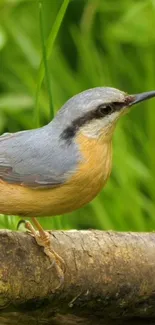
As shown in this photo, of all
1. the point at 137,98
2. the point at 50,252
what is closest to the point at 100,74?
the point at 137,98

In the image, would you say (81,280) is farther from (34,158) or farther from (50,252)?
(34,158)

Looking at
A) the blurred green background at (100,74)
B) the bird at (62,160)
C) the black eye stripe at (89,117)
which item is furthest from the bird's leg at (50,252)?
the blurred green background at (100,74)

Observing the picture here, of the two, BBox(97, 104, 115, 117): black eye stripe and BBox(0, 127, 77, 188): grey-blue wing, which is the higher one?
BBox(97, 104, 115, 117): black eye stripe

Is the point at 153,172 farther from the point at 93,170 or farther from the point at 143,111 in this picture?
the point at 93,170

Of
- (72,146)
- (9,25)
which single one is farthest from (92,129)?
(9,25)

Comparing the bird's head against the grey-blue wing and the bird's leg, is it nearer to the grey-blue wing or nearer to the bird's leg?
the grey-blue wing

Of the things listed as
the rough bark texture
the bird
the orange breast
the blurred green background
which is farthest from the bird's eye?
the blurred green background
